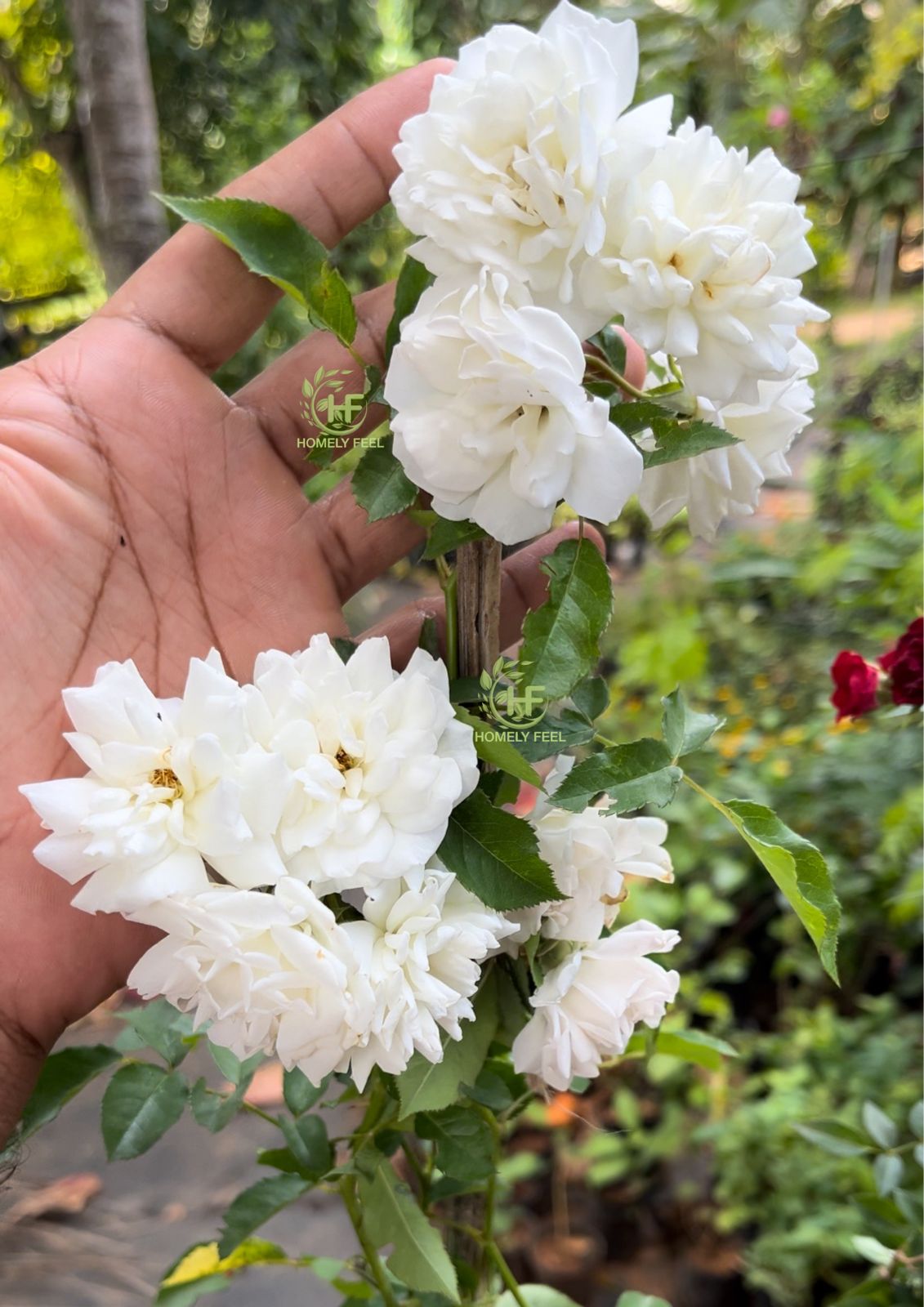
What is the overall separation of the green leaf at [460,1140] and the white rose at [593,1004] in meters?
0.07

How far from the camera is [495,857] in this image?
432mm

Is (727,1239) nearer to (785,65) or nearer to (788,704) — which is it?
(788,704)

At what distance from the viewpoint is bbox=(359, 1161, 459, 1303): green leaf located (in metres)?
0.49

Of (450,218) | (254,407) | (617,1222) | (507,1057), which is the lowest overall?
(617,1222)

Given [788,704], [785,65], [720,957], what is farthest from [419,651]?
[785,65]

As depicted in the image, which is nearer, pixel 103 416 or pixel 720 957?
pixel 103 416

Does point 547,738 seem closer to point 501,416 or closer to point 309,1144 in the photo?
point 501,416

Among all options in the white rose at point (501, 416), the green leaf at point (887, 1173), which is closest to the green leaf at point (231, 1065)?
the white rose at point (501, 416)

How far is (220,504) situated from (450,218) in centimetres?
28

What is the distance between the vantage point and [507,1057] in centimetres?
59

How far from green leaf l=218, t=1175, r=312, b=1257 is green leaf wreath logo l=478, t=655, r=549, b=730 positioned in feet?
1.04

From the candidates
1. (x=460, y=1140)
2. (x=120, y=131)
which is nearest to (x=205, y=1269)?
(x=460, y=1140)

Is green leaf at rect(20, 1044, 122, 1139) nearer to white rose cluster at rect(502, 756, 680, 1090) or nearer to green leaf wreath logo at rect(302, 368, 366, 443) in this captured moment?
white rose cluster at rect(502, 756, 680, 1090)

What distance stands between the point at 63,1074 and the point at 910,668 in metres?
0.63
